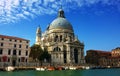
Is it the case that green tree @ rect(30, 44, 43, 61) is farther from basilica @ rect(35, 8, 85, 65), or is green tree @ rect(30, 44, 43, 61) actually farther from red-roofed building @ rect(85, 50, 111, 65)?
red-roofed building @ rect(85, 50, 111, 65)

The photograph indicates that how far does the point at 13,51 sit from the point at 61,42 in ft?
110

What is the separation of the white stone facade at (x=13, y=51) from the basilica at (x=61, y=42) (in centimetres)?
2205

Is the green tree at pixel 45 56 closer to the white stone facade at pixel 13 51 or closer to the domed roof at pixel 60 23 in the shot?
the white stone facade at pixel 13 51

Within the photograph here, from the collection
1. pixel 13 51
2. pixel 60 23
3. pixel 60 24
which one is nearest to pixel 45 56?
pixel 13 51

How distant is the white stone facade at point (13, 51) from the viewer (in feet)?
196

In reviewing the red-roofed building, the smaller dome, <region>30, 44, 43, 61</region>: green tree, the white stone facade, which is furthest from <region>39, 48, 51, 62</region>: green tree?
the red-roofed building

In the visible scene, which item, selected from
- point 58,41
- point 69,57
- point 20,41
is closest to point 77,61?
point 69,57

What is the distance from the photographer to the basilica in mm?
90062

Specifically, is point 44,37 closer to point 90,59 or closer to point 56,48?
point 56,48

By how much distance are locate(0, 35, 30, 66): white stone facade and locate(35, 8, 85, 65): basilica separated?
22.0 m

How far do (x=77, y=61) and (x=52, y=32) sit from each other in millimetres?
17061

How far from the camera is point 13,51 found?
2442 inches

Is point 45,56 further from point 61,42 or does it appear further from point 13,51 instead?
point 13,51

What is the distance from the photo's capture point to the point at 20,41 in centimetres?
6362
